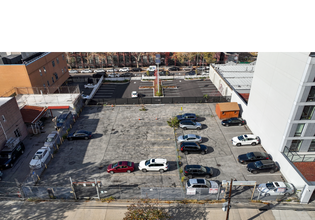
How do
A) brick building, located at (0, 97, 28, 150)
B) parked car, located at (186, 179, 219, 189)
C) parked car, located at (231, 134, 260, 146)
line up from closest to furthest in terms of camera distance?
parked car, located at (186, 179, 219, 189), brick building, located at (0, 97, 28, 150), parked car, located at (231, 134, 260, 146)

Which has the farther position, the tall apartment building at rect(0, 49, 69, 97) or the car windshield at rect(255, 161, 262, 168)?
the tall apartment building at rect(0, 49, 69, 97)

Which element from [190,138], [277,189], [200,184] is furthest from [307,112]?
[200,184]

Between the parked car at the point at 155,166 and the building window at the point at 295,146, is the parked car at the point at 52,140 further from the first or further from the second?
the building window at the point at 295,146

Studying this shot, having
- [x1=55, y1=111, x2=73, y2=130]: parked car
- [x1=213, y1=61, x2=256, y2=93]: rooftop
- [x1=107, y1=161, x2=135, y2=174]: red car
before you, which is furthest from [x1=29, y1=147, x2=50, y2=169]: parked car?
[x1=213, y1=61, x2=256, y2=93]: rooftop

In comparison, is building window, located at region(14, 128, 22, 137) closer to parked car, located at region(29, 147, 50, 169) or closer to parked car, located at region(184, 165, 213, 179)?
parked car, located at region(29, 147, 50, 169)
